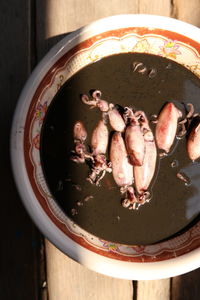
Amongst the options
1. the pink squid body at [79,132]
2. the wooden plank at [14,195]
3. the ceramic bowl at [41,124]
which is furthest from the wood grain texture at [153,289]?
the pink squid body at [79,132]

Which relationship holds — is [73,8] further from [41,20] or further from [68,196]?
[68,196]

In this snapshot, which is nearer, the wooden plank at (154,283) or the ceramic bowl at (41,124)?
the ceramic bowl at (41,124)

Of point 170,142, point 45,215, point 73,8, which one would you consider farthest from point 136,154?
point 73,8

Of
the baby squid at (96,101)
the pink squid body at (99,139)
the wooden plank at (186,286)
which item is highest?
the baby squid at (96,101)

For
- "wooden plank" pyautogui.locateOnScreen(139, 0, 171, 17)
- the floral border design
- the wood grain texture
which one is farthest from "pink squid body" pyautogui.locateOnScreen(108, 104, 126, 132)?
the wood grain texture

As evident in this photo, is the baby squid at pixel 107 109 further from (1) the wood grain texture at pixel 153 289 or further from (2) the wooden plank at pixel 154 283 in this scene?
(1) the wood grain texture at pixel 153 289

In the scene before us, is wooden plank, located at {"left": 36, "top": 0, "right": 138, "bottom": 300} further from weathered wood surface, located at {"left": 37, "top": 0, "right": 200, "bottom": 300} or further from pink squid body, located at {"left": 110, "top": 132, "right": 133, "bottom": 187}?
pink squid body, located at {"left": 110, "top": 132, "right": 133, "bottom": 187}
